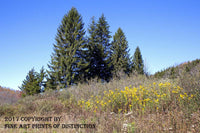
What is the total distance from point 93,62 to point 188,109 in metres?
19.1

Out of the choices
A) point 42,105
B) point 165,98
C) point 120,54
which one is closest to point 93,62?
point 120,54

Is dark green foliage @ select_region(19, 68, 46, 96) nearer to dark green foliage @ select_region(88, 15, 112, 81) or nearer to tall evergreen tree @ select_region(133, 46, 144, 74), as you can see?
dark green foliage @ select_region(88, 15, 112, 81)

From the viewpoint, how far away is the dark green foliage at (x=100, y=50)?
23172 mm

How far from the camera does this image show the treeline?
18.6 meters

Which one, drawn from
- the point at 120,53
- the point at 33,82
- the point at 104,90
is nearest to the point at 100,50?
the point at 120,53

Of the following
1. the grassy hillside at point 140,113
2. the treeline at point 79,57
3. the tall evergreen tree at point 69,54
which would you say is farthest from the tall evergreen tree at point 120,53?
the grassy hillside at point 140,113

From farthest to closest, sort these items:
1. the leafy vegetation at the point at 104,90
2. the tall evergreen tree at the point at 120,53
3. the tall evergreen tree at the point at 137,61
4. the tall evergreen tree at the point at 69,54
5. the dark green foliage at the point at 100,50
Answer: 1. the tall evergreen tree at the point at 137,61
2. the tall evergreen tree at the point at 120,53
3. the dark green foliage at the point at 100,50
4. the tall evergreen tree at the point at 69,54
5. the leafy vegetation at the point at 104,90

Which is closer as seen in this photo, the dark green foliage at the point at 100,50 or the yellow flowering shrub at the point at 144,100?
the yellow flowering shrub at the point at 144,100

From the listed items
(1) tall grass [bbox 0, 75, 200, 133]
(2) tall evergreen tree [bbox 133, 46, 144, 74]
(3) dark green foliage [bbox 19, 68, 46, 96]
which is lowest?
(1) tall grass [bbox 0, 75, 200, 133]

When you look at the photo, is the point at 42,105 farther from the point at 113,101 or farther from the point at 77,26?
the point at 77,26

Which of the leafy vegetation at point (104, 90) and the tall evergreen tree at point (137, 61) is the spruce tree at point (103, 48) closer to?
the leafy vegetation at point (104, 90)

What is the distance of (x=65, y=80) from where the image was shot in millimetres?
18359

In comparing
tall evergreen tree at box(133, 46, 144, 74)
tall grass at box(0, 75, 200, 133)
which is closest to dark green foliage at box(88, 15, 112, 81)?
tall evergreen tree at box(133, 46, 144, 74)

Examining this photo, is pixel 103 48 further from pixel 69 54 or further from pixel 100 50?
pixel 69 54
